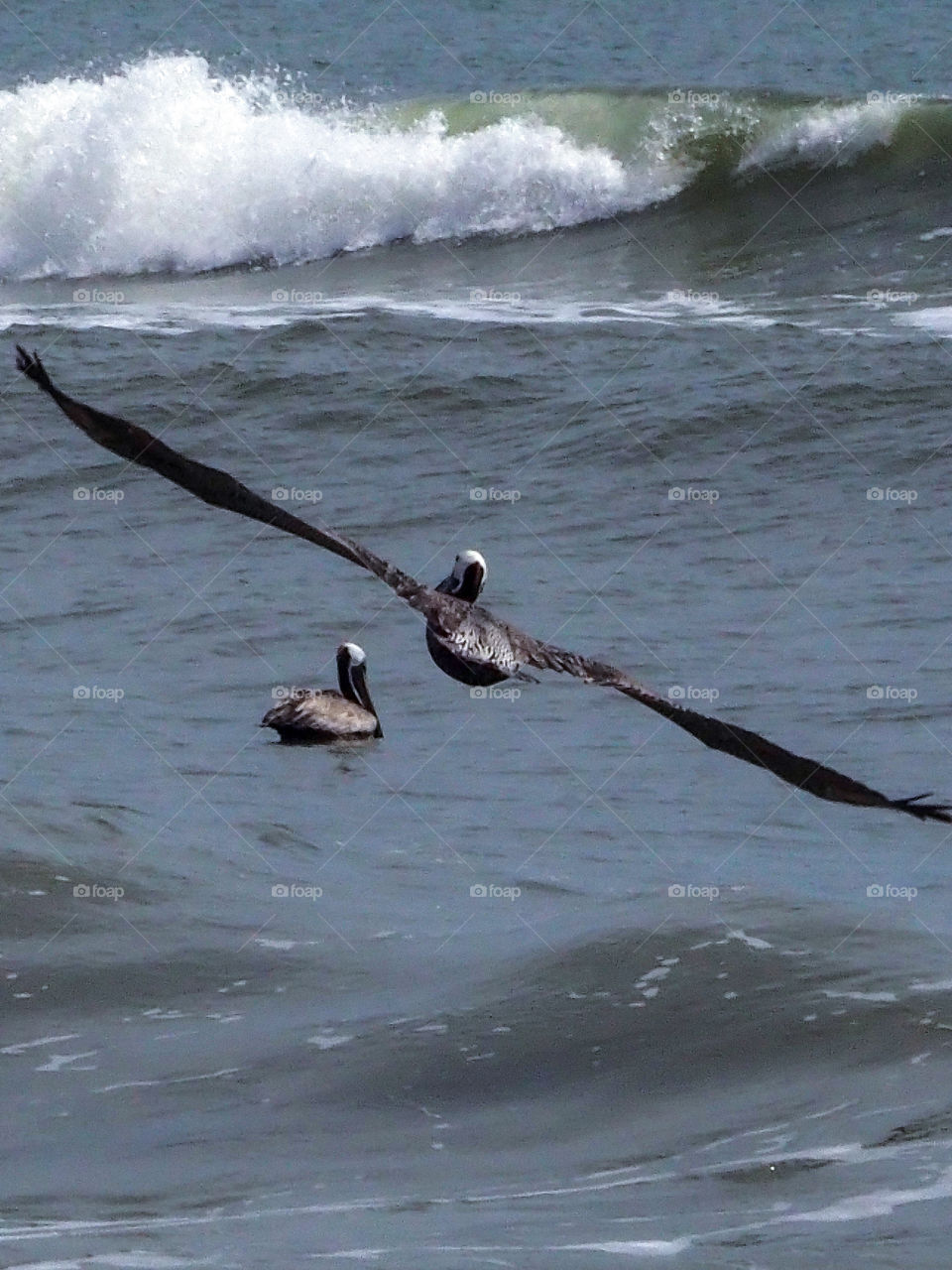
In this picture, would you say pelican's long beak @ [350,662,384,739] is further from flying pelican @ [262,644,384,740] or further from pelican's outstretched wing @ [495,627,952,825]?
pelican's outstretched wing @ [495,627,952,825]

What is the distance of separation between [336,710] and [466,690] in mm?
723

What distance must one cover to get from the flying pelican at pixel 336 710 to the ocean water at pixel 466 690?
15 centimetres

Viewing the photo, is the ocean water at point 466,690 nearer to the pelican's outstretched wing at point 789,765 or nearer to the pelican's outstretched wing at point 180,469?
the pelican's outstretched wing at point 789,765

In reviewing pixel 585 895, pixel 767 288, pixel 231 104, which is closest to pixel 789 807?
pixel 585 895

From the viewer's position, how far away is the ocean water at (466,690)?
25.3 ft

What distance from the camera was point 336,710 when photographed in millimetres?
12180

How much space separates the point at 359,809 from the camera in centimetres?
1131

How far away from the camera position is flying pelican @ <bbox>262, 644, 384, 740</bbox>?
12.0 m

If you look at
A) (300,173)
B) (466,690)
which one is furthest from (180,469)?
(300,173)

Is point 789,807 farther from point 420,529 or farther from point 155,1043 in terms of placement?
point 420,529

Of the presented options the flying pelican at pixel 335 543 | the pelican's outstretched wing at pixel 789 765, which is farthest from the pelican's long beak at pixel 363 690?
the pelican's outstretched wing at pixel 789 765

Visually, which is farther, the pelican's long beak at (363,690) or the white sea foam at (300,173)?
the white sea foam at (300,173)

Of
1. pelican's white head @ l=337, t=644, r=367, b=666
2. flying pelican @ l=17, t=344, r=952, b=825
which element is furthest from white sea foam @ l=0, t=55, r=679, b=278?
flying pelican @ l=17, t=344, r=952, b=825

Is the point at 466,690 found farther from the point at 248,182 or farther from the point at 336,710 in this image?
the point at 248,182
